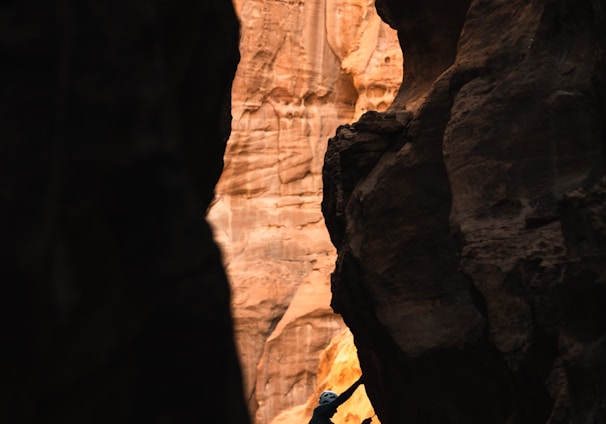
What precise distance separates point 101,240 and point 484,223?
6177 mm

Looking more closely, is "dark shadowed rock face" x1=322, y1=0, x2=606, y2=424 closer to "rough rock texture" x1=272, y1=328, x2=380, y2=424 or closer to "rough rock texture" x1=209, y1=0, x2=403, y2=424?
"rough rock texture" x1=272, y1=328, x2=380, y2=424

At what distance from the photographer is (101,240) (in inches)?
146

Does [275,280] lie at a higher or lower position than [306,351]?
higher

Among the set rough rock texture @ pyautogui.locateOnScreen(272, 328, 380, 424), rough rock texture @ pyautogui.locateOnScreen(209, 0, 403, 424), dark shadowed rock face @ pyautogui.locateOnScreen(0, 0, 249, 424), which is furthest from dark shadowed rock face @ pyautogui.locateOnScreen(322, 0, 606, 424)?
rough rock texture @ pyautogui.locateOnScreen(209, 0, 403, 424)

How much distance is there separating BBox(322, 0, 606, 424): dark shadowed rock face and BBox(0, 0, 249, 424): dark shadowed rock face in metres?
5.08

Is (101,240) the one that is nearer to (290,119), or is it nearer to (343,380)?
(343,380)

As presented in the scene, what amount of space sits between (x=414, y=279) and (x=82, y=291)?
757cm

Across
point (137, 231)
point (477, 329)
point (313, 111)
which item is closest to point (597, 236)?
point (477, 329)

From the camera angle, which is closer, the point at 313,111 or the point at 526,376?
the point at 526,376

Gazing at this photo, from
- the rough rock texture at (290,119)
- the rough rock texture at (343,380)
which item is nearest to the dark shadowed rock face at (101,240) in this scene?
the rough rock texture at (343,380)

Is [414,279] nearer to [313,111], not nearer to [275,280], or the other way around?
[275,280]

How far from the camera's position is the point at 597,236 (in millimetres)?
8391

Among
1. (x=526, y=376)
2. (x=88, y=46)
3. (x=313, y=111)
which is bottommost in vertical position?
(x=526, y=376)

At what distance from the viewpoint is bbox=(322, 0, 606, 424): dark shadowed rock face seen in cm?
865
